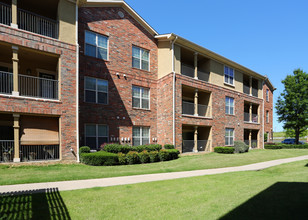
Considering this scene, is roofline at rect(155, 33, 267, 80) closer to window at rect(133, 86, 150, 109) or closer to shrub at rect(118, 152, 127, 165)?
window at rect(133, 86, 150, 109)

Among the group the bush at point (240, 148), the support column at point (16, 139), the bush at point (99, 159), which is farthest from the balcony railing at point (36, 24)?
the bush at point (240, 148)

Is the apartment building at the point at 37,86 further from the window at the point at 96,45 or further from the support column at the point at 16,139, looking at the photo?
the window at the point at 96,45

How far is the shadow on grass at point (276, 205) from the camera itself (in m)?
4.06

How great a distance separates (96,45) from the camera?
1516 cm

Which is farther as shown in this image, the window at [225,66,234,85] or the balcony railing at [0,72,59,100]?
the window at [225,66,234,85]

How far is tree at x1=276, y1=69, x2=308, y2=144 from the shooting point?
93.1 feet

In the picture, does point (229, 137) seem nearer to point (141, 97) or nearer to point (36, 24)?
point (141, 97)

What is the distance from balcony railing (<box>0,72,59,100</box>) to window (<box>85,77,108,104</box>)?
230 cm

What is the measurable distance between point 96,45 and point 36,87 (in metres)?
5.59

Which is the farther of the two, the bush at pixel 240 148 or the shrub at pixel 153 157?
Result: the bush at pixel 240 148

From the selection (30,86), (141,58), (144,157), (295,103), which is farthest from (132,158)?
(295,103)

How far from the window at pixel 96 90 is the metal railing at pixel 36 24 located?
4.04 meters

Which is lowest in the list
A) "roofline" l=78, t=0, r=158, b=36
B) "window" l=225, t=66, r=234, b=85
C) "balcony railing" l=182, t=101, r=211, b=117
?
"balcony railing" l=182, t=101, r=211, b=117

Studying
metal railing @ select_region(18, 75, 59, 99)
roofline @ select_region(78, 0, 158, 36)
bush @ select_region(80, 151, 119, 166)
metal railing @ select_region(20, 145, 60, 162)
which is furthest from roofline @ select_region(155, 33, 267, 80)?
metal railing @ select_region(20, 145, 60, 162)
